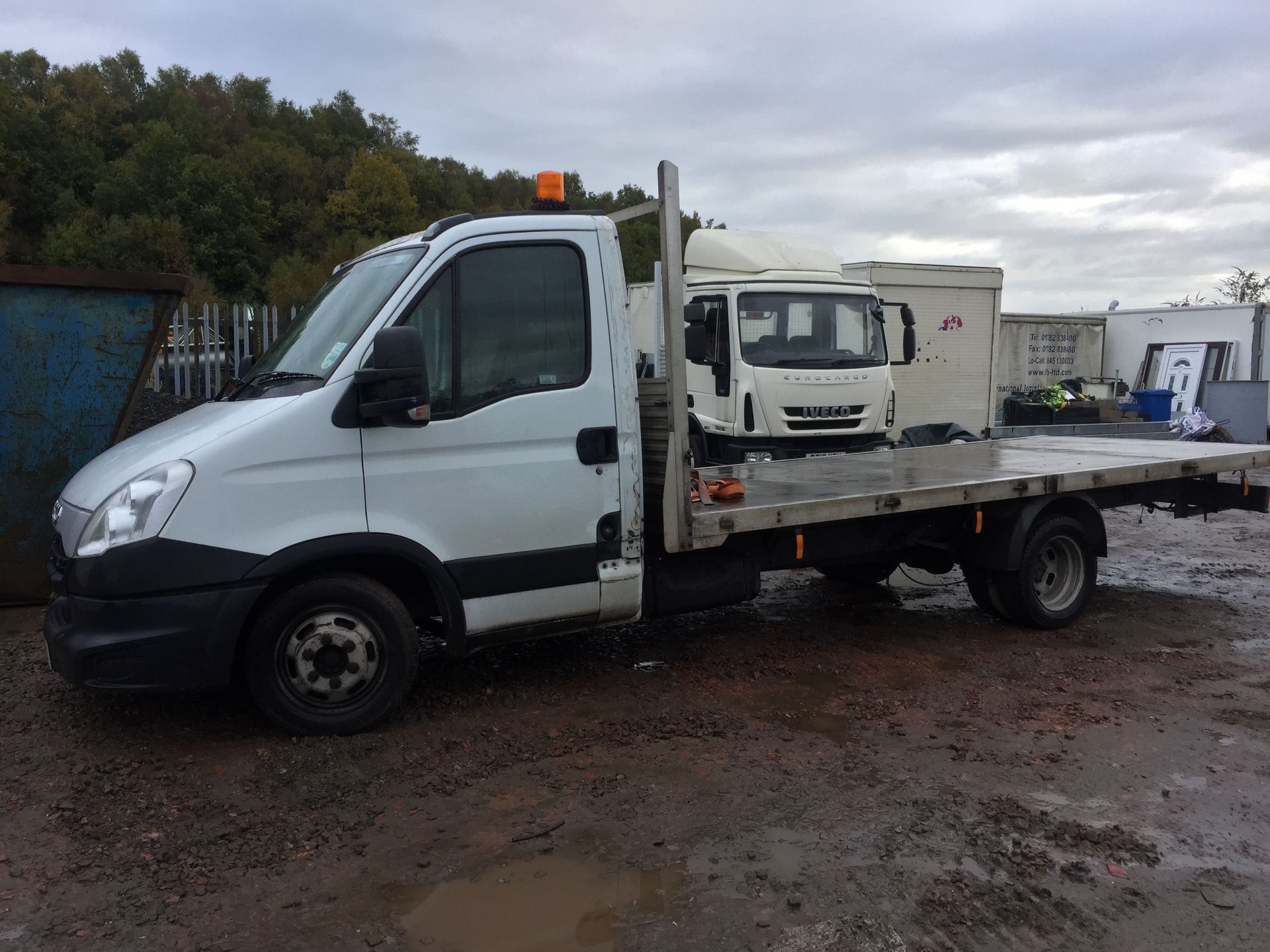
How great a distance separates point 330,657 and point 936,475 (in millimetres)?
4070

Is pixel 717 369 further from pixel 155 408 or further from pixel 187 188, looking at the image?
pixel 187 188

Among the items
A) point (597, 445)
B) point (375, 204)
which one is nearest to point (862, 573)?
point (597, 445)

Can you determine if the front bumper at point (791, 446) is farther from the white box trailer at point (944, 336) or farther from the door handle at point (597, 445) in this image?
the door handle at point (597, 445)

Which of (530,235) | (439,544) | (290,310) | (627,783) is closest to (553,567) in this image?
(439,544)

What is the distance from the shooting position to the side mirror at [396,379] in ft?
13.6

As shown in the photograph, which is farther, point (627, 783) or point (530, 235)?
point (530, 235)

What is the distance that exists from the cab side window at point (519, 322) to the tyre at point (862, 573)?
3368 millimetres

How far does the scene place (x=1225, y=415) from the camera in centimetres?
1848

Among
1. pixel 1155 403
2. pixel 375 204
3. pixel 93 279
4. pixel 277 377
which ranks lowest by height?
pixel 1155 403

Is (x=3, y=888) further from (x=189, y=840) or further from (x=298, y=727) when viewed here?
(x=298, y=727)

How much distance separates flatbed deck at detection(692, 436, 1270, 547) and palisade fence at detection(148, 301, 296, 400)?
37.5 ft

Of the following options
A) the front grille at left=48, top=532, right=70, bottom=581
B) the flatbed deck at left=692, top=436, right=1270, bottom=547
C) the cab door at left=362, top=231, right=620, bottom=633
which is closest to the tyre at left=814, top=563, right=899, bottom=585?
the flatbed deck at left=692, top=436, right=1270, bottom=547

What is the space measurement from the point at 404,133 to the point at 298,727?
189ft

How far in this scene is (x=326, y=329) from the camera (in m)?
4.79
